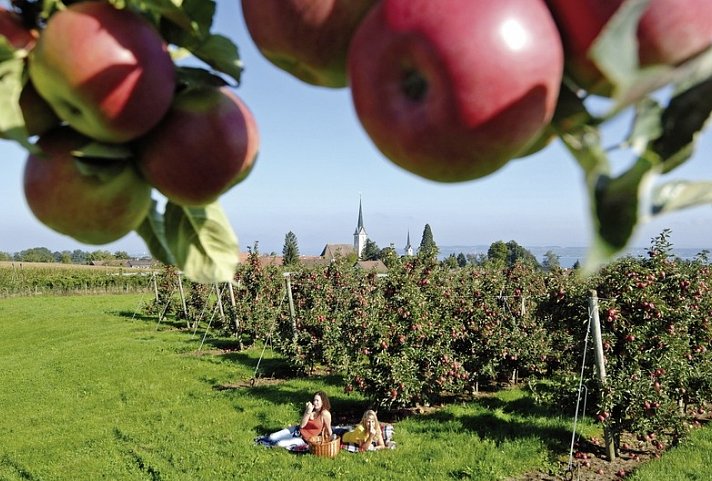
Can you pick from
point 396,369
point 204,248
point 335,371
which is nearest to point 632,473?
point 396,369

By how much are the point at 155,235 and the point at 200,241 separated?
49mm

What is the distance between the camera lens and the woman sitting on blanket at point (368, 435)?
275 inches

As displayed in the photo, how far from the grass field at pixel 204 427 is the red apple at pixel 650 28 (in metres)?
6.17

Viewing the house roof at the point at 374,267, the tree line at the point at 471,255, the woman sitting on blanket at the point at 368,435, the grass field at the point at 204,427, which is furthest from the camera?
the house roof at the point at 374,267

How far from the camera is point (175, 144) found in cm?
46

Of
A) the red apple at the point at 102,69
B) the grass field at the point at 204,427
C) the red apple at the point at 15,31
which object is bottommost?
the grass field at the point at 204,427

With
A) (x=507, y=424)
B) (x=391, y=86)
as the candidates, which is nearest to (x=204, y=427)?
(x=507, y=424)

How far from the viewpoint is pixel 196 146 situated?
47 cm

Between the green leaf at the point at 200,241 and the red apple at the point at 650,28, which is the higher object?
the red apple at the point at 650,28

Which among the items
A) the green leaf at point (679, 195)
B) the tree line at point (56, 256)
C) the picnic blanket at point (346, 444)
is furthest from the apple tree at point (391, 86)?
the tree line at point (56, 256)

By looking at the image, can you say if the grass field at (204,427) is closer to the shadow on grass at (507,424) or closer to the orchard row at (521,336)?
the shadow on grass at (507,424)

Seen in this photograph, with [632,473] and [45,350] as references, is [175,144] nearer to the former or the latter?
[632,473]

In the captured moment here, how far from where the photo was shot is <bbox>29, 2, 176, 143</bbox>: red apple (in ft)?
1.28

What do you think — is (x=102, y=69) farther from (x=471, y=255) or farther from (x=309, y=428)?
(x=471, y=255)
